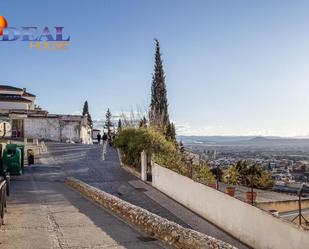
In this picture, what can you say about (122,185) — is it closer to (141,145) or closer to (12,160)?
(141,145)

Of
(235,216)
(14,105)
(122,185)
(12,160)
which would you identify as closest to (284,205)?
(235,216)

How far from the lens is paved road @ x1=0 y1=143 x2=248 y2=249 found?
8641mm

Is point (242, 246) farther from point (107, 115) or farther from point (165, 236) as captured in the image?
point (107, 115)

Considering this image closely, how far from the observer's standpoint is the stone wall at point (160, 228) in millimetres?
7305

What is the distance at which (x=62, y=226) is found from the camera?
9.90 m

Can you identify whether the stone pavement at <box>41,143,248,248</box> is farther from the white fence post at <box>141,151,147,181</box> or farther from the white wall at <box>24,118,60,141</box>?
the white wall at <box>24,118,60,141</box>

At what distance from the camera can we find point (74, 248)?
7.91 meters

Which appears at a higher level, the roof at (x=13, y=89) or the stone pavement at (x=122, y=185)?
the roof at (x=13, y=89)

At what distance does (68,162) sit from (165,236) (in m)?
20.7

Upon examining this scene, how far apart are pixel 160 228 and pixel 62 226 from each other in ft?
8.74

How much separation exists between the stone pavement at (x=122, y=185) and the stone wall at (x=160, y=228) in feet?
9.90

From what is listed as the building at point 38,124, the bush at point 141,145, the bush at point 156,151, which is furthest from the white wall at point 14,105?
the bush at point 141,145

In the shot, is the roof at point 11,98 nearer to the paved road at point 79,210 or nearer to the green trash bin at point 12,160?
the paved road at point 79,210

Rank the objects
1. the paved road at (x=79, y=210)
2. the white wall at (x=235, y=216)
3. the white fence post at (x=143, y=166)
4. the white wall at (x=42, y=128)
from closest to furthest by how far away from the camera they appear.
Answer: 1. the paved road at (x=79, y=210)
2. the white wall at (x=235, y=216)
3. the white fence post at (x=143, y=166)
4. the white wall at (x=42, y=128)
